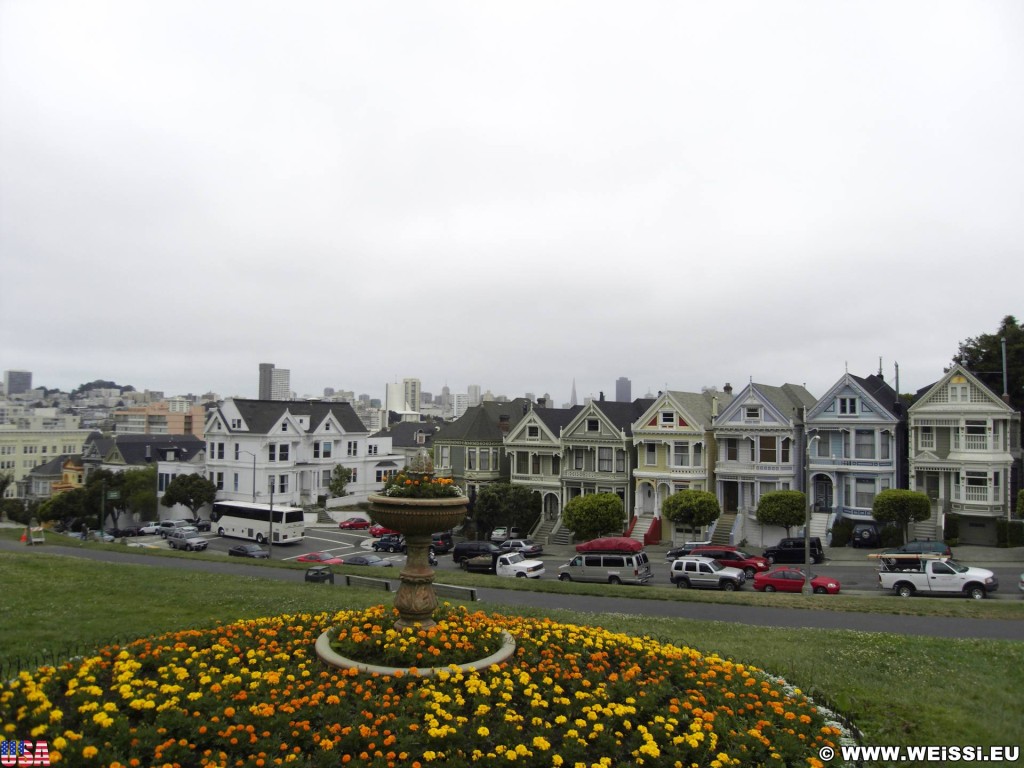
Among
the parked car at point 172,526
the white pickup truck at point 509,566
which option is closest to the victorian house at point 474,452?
the white pickup truck at point 509,566

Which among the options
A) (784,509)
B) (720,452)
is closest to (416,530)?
(784,509)

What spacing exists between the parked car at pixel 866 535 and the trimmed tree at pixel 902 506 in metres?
1.76

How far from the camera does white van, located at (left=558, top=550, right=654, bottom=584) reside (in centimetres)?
3291

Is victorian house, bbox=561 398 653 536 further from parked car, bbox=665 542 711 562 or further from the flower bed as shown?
the flower bed

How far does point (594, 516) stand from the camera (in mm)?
46250

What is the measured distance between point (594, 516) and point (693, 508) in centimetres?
627

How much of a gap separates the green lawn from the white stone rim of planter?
179 inches

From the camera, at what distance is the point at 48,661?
40.0 ft

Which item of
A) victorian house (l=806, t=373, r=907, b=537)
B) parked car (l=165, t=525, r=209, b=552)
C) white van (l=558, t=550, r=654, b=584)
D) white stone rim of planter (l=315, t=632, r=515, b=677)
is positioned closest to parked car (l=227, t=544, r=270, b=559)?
parked car (l=165, t=525, r=209, b=552)

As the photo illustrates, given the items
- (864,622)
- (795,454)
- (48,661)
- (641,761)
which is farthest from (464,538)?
(641,761)

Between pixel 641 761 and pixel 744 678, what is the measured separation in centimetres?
371

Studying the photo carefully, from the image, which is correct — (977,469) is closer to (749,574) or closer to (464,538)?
(749,574)

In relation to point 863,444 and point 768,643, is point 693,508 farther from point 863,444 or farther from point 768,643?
point 768,643

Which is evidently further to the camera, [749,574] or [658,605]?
[749,574]
